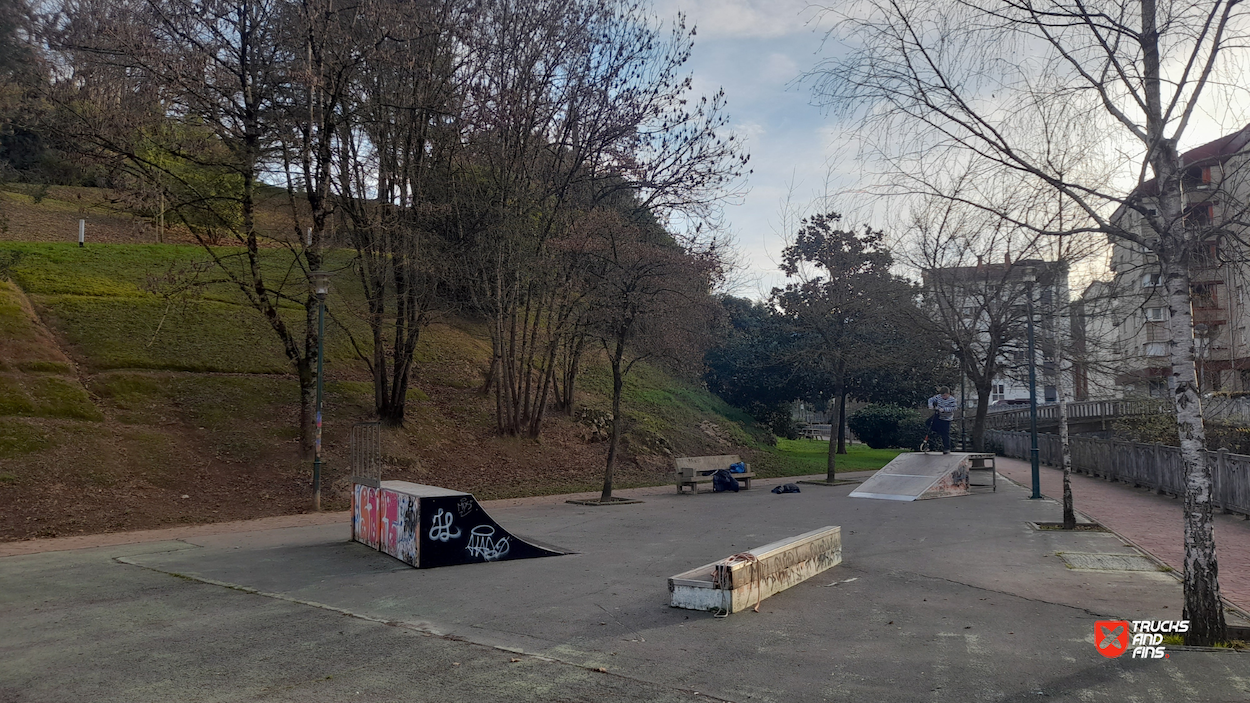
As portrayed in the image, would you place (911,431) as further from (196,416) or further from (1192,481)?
(1192,481)

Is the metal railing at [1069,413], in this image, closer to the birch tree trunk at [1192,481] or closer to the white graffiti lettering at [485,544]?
the white graffiti lettering at [485,544]

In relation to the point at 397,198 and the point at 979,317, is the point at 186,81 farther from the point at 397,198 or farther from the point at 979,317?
the point at 979,317

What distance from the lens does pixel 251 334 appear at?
997 inches

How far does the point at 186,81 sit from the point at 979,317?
22579 mm

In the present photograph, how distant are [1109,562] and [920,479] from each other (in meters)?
7.51

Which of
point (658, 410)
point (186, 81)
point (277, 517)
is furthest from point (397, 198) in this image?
point (658, 410)

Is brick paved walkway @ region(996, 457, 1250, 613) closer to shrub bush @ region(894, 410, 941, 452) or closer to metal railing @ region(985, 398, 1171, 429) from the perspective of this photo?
metal railing @ region(985, 398, 1171, 429)

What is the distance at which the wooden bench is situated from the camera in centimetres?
2109

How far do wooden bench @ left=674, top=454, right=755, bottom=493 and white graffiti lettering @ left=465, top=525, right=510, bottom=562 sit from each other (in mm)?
11028

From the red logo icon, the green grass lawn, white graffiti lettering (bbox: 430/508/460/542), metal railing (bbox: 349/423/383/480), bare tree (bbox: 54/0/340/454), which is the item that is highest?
bare tree (bbox: 54/0/340/454)

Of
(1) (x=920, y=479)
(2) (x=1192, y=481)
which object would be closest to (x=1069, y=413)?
(1) (x=920, y=479)

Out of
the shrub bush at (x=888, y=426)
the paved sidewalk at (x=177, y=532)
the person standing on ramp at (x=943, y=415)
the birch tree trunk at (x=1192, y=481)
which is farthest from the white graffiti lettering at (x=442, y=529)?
the shrub bush at (x=888, y=426)

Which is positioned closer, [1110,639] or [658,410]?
[1110,639]

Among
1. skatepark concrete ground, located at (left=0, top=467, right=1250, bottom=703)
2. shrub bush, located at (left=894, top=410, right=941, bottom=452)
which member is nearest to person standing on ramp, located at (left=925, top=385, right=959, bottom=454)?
skatepark concrete ground, located at (left=0, top=467, right=1250, bottom=703)
